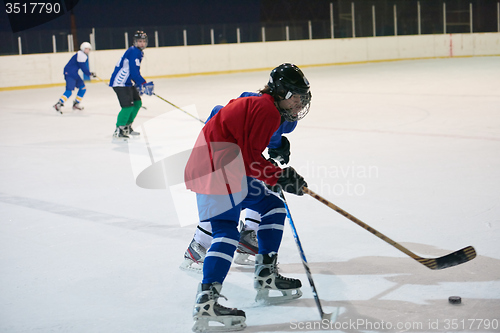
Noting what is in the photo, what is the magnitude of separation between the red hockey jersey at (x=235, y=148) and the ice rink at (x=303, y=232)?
498mm

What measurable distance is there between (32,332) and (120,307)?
0.34 m

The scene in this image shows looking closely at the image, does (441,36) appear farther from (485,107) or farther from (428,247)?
(428,247)

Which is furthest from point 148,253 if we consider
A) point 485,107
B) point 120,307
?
point 485,107

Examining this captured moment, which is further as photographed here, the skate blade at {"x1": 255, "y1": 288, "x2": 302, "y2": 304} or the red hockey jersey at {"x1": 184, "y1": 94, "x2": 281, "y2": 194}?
the skate blade at {"x1": 255, "y1": 288, "x2": 302, "y2": 304}

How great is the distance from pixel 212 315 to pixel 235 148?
1.95ft

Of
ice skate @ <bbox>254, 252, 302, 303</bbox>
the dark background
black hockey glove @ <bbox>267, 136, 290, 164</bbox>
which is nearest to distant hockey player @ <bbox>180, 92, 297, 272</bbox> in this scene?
black hockey glove @ <bbox>267, 136, 290, 164</bbox>

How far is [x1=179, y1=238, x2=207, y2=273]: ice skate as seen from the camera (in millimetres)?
2668

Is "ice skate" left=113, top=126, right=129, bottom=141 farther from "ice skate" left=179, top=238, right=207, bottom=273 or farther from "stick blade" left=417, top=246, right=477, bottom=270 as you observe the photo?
"stick blade" left=417, top=246, right=477, bottom=270

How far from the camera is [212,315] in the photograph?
6.89 ft

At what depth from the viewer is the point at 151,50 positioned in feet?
50.8

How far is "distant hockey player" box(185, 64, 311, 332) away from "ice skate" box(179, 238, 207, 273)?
48 centimetres

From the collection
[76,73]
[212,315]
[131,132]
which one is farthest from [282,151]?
[76,73]

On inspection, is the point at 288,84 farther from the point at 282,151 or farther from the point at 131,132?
the point at 131,132

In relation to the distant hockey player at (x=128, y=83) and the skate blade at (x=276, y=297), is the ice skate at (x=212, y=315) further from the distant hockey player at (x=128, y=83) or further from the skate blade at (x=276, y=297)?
the distant hockey player at (x=128, y=83)
